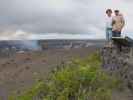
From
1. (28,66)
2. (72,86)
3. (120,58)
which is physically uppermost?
(72,86)

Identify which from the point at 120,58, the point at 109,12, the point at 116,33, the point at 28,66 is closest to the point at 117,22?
the point at 109,12

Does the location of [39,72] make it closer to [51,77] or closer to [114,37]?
[114,37]

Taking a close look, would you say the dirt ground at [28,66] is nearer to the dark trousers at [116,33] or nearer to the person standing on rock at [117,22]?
the dark trousers at [116,33]

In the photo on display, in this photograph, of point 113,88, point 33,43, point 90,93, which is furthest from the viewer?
point 33,43

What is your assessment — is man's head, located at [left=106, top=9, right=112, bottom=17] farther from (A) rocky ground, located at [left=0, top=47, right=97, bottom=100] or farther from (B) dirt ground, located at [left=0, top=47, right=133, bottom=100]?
(A) rocky ground, located at [left=0, top=47, right=97, bottom=100]

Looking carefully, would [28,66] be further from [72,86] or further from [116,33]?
[72,86]

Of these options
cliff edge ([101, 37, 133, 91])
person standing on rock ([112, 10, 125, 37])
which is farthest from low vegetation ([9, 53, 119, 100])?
person standing on rock ([112, 10, 125, 37])

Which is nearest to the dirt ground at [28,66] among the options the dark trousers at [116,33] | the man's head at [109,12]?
the dark trousers at [116,33]

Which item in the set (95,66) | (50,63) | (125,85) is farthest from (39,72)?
(95,66)

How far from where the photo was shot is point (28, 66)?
25.2 m

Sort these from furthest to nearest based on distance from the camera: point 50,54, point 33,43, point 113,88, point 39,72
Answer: point 33,43
point 50,54
point 39,72
point 113,88

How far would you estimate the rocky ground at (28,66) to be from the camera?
23.0m

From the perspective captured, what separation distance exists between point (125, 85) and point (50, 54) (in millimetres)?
8336

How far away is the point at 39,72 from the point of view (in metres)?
23.1
